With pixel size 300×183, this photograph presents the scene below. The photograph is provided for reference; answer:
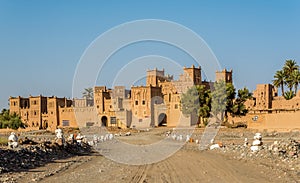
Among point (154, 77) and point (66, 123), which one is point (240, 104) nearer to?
point (154, 77)

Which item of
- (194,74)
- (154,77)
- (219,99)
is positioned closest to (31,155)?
(219,99)

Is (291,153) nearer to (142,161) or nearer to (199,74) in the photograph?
(142,161)

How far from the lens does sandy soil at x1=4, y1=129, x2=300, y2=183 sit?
14055 millimetres

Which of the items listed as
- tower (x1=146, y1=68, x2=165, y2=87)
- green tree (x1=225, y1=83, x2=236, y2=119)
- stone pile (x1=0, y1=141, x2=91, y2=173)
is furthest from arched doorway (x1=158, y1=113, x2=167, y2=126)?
stone pile (x1=0, y1=141, x2=91, y2=173)

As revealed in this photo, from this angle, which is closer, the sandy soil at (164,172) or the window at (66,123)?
the sandy soil at (164,172)

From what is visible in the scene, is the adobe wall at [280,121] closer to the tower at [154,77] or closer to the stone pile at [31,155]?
A: the stone pile at [31,155]

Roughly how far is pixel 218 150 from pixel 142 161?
7.54 metres

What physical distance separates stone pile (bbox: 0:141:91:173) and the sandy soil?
2.10 feet

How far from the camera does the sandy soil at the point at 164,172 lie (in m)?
14.1

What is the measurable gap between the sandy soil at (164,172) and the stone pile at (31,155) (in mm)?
641

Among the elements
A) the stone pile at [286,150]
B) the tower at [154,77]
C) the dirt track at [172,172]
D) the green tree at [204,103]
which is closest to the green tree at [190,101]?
the green tree at [204,103]

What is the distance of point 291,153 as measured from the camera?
20078 millimetres

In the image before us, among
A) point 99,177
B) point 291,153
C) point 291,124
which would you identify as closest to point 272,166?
point 291,153

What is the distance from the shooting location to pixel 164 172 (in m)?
15.8
